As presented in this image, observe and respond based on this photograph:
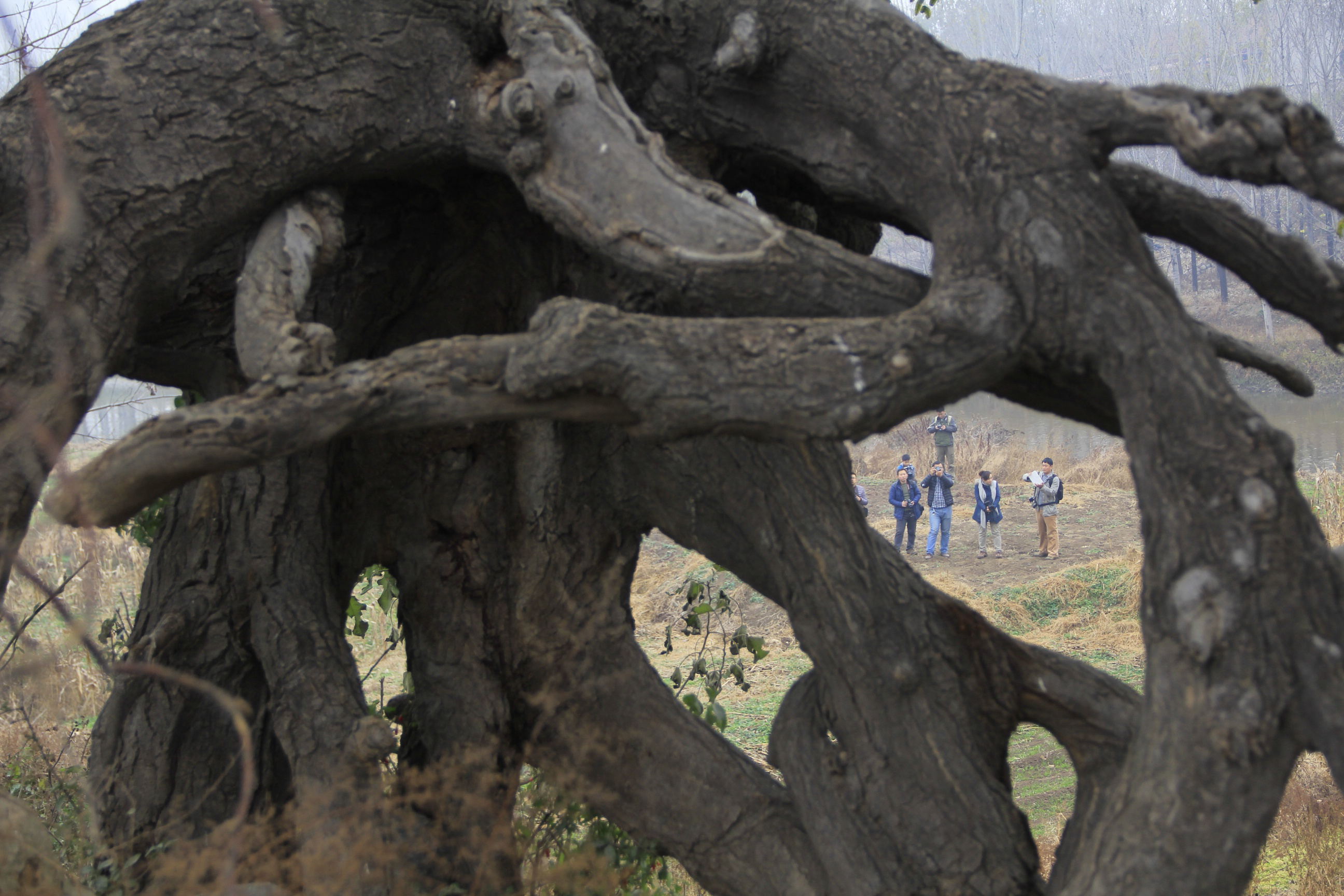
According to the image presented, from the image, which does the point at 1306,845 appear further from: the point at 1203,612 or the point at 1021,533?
the point at 1021,533

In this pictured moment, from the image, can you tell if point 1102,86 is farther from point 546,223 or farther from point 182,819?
point 182,819

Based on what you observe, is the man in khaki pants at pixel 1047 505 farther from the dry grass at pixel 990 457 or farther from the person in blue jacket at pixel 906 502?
the dry grass at pixel 990 457

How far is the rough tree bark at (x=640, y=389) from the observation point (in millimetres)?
2281

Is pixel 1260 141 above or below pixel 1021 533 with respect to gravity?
above

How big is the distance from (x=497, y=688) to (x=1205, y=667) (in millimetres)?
2287

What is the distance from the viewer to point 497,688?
367 cm

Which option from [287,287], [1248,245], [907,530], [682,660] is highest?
[287,287]

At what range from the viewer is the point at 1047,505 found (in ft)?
43.2

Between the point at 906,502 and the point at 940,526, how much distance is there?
1.80 ft

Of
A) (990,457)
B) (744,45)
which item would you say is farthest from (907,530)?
(744,45)

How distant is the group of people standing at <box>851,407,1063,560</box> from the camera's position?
13258mm

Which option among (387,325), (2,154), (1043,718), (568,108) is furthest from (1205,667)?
(2,154)

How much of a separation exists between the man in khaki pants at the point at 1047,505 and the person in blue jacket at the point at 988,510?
465 millimetres

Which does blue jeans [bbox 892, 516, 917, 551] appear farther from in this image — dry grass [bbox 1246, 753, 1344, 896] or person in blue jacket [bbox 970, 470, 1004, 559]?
dry grass [bbox 1246, 753, 1344, 896]
